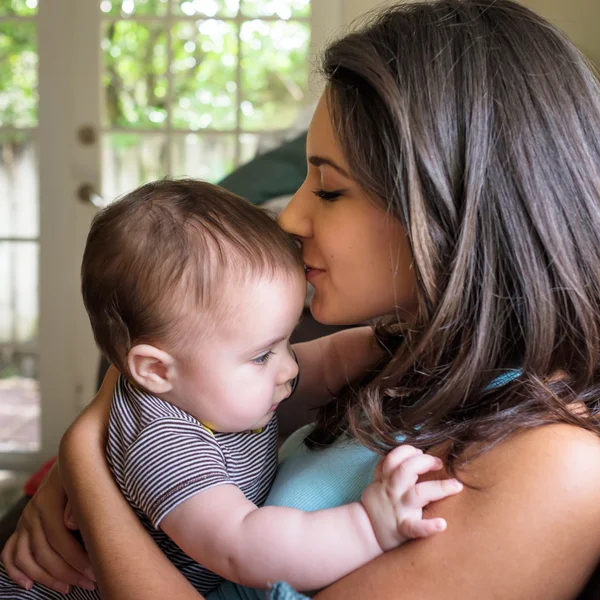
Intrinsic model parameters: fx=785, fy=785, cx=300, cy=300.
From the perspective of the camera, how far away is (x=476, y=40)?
40.0 inches

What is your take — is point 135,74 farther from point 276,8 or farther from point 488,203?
point 488,203

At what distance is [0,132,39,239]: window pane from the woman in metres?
2.74

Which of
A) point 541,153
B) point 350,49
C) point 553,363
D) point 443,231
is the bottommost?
point 553,363

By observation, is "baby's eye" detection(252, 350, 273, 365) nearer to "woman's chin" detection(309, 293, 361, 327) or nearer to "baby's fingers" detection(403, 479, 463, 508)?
"woman's chin" detection(309, 293, 361, 327)

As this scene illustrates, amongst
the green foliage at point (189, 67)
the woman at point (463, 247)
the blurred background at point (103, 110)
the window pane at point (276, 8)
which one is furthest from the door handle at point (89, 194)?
the woman at point (463, 247)

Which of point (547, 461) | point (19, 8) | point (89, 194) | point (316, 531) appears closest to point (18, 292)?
point (89, 194)

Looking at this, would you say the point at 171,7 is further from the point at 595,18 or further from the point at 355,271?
the point at 355,271

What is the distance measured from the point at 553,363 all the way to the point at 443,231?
23cm

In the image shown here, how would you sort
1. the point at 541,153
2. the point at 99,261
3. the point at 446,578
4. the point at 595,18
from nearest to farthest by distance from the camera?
the point at 446,578
the point at 541,153
the point at 99,261
the point at 595,18

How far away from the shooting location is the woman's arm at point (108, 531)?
95 cm

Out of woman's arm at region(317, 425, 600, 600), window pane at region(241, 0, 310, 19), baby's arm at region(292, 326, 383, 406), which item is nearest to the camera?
woman's arm at region(317, 425, 600, 600)

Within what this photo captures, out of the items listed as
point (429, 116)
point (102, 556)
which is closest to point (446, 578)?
point (102, 556)

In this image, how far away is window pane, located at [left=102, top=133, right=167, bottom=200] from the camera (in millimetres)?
3564

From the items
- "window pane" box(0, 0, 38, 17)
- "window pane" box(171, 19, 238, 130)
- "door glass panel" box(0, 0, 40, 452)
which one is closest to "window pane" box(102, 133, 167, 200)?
"window pane" box(171, 19, 238, 130)
